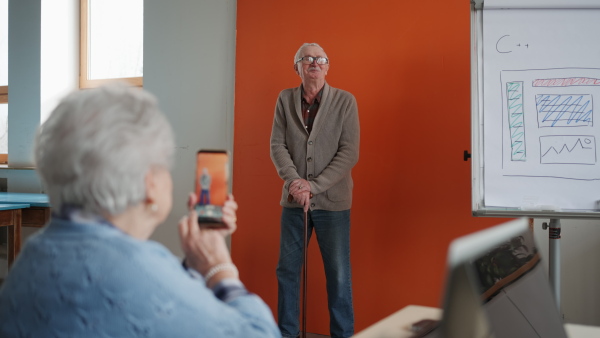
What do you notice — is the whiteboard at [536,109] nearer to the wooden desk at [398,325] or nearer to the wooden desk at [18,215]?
the wooden desk at [398,325]

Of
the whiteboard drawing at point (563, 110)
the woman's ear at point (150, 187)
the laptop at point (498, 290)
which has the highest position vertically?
the whiteboard drawing at point (563, 110)

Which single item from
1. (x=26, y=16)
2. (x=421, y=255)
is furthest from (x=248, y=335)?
(x=26, y=16)

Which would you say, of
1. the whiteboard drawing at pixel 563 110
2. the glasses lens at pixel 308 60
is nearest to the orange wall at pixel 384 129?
the glasses lens at pixel 308 60

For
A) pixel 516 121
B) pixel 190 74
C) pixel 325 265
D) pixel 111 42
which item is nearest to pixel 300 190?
pixel 325 265

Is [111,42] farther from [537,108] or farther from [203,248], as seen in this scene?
[203,248]

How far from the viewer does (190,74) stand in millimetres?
4027

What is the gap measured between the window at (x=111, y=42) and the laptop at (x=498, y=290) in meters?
4.19

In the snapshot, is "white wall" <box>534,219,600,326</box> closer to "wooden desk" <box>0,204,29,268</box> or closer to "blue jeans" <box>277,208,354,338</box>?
"blue jeans" <box>277,208,354,338</box>

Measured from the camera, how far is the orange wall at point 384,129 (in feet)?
10.6

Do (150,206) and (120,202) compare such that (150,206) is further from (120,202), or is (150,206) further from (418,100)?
(418,100)

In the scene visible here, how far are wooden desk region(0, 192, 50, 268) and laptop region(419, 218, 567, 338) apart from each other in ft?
10.2

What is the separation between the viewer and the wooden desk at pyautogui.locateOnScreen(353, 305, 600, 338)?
1270 millimetres

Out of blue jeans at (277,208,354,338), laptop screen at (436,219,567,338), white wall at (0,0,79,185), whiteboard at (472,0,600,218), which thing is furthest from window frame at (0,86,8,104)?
laptop screen at (436,219,567,338)

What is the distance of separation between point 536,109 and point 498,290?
5.86 feet
